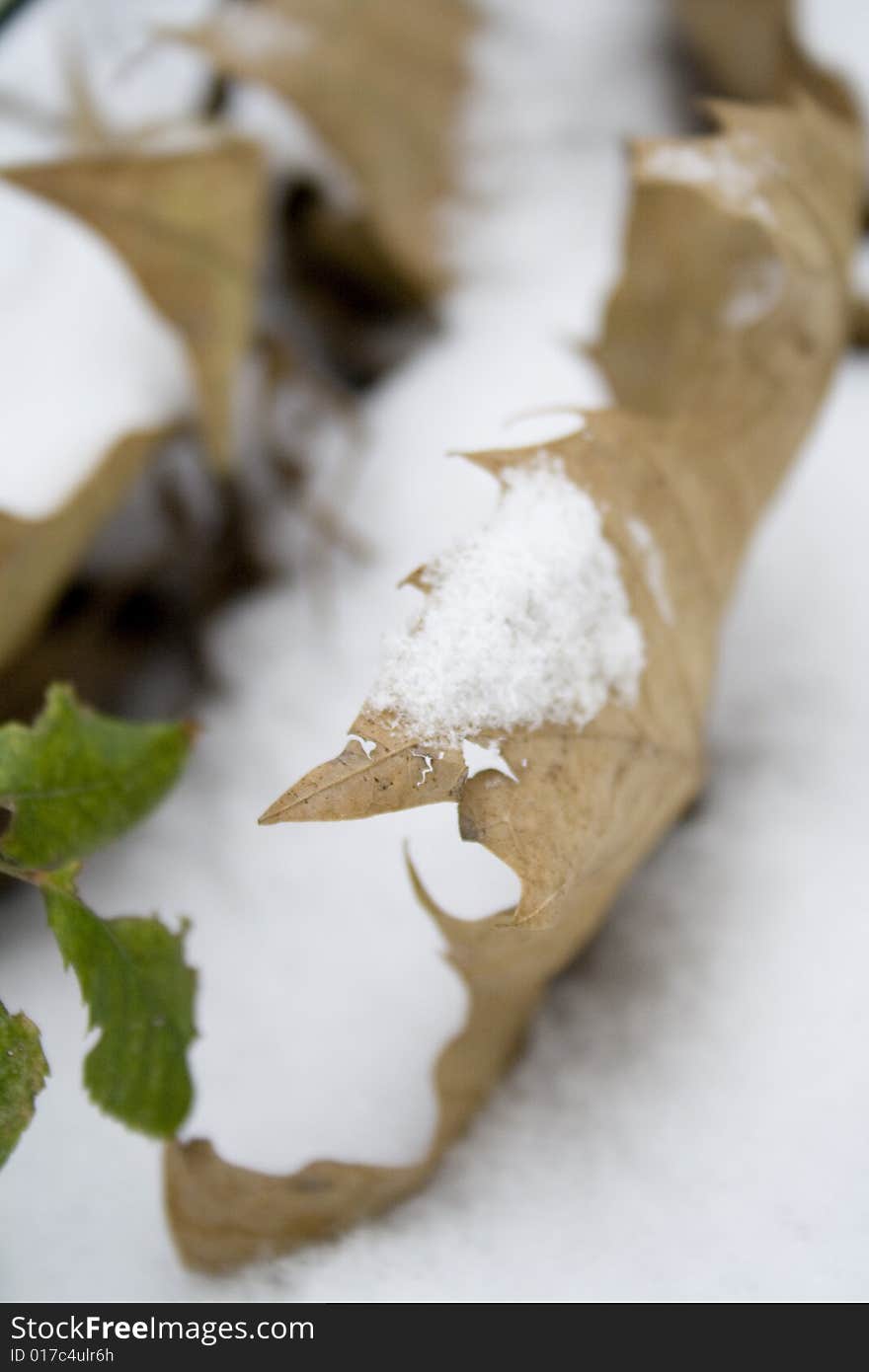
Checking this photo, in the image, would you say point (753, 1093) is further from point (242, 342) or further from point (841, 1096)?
point (242, 342)

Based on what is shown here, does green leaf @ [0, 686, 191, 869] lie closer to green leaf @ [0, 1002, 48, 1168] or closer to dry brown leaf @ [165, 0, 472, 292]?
green leaf @ [0, 1002, 48, 1168]

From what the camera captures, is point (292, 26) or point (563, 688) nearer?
point (563, 688)

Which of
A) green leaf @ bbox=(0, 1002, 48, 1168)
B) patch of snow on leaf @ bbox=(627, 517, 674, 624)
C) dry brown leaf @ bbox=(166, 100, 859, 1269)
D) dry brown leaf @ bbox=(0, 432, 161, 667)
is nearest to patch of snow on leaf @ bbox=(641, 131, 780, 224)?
dry brown leaf @ bbox=(166, 100, 859, 1269)

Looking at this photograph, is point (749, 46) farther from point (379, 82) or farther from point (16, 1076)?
point (16, 1076)

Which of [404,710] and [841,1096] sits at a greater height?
[404,710]

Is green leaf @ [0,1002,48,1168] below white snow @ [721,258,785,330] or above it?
below

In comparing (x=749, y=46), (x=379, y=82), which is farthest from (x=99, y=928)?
(x=749, y=46)
